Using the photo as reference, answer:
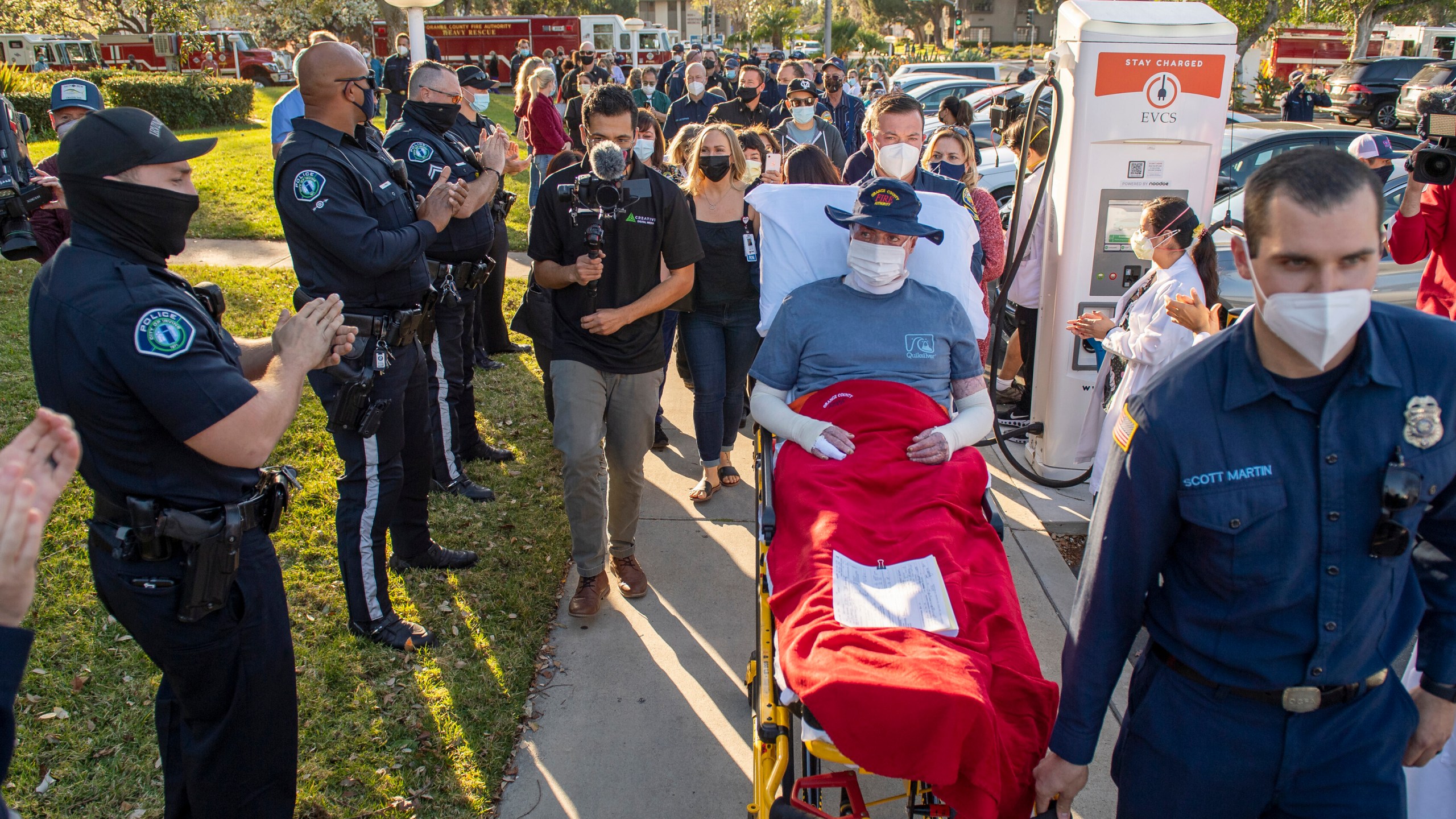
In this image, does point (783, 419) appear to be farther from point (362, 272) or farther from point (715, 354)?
point (715, 354)

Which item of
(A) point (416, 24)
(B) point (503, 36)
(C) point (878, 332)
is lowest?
(C) point (878, 332)

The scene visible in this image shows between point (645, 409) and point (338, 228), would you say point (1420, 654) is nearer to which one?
point (645, 409)

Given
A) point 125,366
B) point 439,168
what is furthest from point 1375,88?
point 125,366

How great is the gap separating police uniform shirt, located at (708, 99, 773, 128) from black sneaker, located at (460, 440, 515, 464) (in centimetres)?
551

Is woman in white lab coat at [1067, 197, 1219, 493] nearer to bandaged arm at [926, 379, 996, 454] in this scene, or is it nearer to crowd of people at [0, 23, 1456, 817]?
crowd of people at [0, 23, 1456, 817]

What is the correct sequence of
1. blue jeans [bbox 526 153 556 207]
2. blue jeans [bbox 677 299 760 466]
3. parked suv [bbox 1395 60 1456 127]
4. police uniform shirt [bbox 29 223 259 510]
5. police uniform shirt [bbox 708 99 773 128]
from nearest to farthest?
police uniform shirt [bbox 29 223 259 510] → blue jeans [bbox 677 299 760 466] → blue jeans [bbox 526 153 556 207] → police uniform shirt [bbox 708 99 773 128] → parked suv [bbox 1395 60 1456 127]

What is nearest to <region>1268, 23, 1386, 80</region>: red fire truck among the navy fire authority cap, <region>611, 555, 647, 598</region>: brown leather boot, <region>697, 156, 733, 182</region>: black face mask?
<region>697, 156, 733, 182</region>: black face mask

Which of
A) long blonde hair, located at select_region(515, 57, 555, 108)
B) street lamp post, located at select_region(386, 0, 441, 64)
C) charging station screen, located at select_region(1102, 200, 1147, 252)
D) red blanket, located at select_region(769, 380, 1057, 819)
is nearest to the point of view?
red blanket, located at select_region(769, 380, 1057, 819)

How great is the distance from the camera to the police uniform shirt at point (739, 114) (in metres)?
11.4

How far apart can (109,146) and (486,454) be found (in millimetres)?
3682

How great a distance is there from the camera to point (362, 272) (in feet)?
12.4

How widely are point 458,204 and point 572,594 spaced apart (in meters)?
1.91

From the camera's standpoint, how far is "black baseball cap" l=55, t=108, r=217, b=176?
2359 mm

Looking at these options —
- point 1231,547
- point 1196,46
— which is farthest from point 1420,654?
point 1196,46
